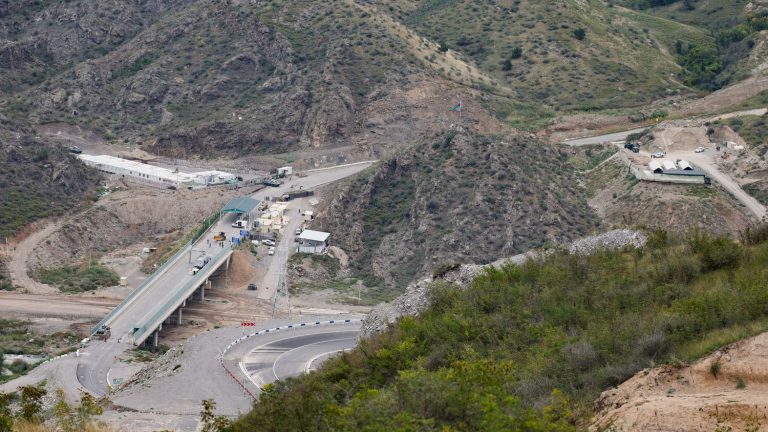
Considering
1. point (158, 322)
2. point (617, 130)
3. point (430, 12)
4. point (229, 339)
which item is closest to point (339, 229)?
point (158, 322)

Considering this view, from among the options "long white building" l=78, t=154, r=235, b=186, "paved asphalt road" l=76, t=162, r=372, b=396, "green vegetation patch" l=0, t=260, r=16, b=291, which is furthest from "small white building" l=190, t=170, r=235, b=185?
"green vegetation patch" l=0, t=260, r=16, b=291

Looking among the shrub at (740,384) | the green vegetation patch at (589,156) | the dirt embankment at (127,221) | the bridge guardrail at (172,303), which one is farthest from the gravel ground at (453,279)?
the green vegetation patch at (589,156)

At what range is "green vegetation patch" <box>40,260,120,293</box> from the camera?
219ft

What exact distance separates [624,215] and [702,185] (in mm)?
5877

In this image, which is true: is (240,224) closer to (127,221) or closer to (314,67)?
(127,221)

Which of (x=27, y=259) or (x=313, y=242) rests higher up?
(x=27, y=259)

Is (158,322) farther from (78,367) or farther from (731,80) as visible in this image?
(731,80)

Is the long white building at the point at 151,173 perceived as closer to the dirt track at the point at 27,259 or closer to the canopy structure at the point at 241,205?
the canopy structure at the point at 241,205

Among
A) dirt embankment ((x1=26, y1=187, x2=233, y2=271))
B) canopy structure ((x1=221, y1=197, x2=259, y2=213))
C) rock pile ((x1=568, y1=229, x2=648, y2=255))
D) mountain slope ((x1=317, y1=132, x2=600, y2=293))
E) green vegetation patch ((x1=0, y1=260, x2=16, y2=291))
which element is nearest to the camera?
rock pile ((x1=568, y1=229, x2=648, y2=255))

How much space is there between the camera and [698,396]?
66.3ft

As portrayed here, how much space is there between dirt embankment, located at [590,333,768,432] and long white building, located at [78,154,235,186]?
63961 mm

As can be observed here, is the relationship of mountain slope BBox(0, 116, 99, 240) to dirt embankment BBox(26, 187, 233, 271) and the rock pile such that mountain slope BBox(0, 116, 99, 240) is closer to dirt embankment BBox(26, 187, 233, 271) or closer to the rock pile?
dirt embankment BBox(26, 187, 233, 271)

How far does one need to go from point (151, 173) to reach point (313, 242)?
20489 millimetres

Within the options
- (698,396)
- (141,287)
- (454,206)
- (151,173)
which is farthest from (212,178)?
(698,396)
